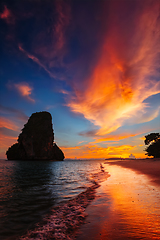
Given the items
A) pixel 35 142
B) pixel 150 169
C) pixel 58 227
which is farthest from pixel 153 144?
pixel 35 142

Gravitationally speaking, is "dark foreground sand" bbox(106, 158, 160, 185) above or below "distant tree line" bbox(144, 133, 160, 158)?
below

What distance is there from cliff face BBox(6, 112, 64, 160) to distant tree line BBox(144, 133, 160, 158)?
125m

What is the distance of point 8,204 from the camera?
8.88 metres

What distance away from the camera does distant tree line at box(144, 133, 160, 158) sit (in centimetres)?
6306

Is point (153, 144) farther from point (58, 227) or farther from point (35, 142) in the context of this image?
point (35, 142)

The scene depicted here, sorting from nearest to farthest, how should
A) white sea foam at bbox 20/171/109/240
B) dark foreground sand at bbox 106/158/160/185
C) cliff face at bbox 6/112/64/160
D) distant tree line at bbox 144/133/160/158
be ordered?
white sea foam at bbox 20/171/109/240, dark foreground sand at bbox 106/158/160/185, distant tree line at bbox 144/133/160/158, cliff face at bbox 6/112/64/160

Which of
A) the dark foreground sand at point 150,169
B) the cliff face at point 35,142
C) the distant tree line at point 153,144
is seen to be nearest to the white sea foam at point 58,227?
the dark foreground sand at point 150,169

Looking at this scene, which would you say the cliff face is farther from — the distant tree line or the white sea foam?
the white sea foam

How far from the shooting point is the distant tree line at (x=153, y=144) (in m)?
63.1

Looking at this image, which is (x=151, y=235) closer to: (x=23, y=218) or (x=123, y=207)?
(x=123, y=207)

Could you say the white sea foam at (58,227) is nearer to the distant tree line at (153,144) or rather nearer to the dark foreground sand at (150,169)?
the dark foreground sand at (150,169)

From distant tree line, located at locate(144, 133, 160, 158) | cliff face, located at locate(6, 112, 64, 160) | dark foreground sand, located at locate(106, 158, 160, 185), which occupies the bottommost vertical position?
dark foreground sand, located at locate(106, 158, 160, 185)

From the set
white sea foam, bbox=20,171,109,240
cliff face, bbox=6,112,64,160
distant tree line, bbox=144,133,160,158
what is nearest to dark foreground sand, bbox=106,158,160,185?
white sea foam, bbox=20,171,109,240

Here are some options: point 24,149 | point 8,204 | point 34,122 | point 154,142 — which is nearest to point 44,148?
point 24,149
